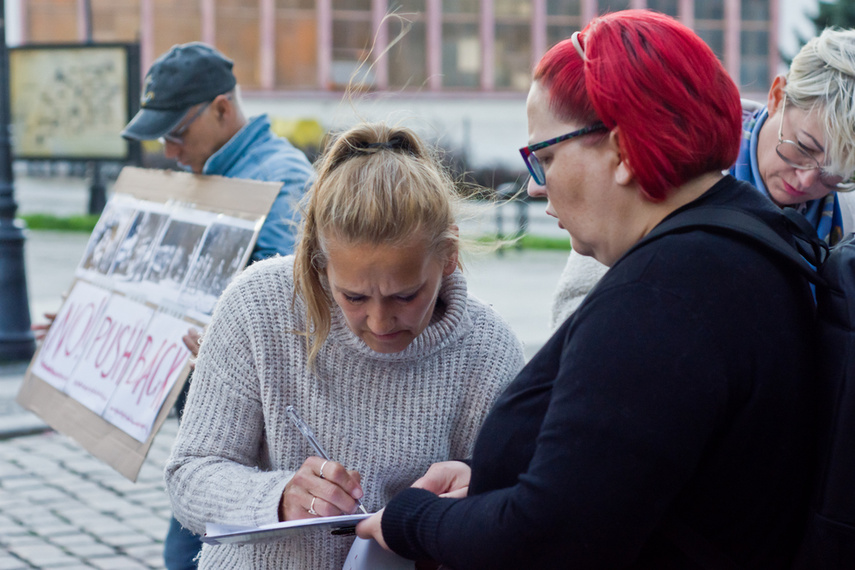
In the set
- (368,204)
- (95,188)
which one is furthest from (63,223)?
(368,204)

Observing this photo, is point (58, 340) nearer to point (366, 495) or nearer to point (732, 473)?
point (366, 495)

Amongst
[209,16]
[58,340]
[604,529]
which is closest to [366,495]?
[604,529]

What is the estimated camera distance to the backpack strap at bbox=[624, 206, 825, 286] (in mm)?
1320

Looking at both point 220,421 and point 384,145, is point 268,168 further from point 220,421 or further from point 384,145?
point 220,421

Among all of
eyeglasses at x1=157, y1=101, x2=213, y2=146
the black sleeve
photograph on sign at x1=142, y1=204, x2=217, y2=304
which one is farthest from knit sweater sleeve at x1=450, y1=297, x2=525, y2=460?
eyeglasses at x1=157, y1=101, x2=213, y2=146

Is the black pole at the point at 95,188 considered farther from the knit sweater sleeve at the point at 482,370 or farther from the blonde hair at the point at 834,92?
the knit sweater sleeve at the point at 482,370

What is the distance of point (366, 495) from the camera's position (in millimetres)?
1901

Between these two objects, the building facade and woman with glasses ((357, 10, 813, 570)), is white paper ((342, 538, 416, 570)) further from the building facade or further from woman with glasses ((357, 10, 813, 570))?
the building facade

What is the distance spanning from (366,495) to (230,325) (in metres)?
0.41

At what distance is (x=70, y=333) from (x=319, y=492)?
213cm

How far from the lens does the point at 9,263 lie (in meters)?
7.33

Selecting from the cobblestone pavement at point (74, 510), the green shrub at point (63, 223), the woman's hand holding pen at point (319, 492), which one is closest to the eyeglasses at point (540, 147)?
the woman's hand holding pen at point (319, 492)

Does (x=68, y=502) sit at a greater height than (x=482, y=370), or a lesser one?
lesser

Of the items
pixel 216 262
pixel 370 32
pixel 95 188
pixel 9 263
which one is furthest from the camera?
pixel 370 32
